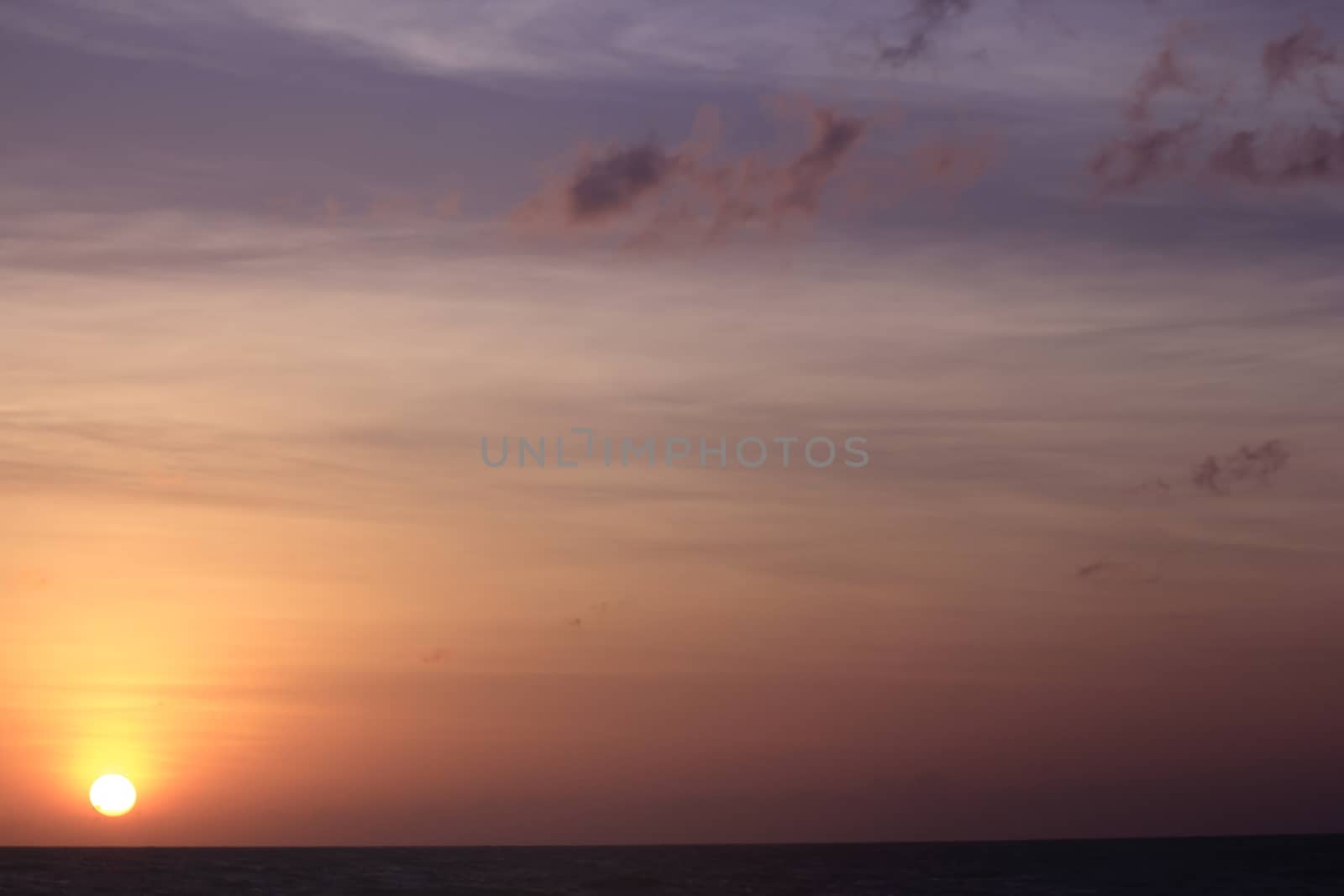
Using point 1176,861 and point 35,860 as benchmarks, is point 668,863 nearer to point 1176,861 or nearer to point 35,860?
point 1176,861

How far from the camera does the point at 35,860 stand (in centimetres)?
19312

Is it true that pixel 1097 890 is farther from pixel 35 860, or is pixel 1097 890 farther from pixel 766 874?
pixel 35 860

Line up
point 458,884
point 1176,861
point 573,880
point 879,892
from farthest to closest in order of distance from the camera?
point 1176,861, point 573,880, point 458,884, point 879,892

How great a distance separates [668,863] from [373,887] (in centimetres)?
5818

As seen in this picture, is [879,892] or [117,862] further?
[117,862]

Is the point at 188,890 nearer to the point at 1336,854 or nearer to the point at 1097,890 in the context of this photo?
the point at 1097,890

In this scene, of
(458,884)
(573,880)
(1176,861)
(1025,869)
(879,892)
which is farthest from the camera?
(1176,861)

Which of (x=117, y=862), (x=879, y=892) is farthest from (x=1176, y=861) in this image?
(x=117, y=862)

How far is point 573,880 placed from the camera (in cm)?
15362

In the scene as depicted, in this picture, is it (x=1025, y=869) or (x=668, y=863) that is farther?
(x=668, y=863)

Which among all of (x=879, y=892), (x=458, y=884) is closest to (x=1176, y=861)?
(x=879, y=892)

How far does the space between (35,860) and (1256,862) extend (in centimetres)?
13779

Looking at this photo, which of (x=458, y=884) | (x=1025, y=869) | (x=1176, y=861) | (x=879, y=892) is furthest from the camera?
(x=1176, y=861)

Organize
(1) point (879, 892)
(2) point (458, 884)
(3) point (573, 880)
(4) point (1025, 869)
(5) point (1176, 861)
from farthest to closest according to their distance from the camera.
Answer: (5) point (1176, 861) → (4) point (1025, 869) → (3) point (573, 880) → (2) point (458, 884) → (1) point (879, 892)
